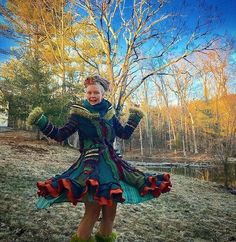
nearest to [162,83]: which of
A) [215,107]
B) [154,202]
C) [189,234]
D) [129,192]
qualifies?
[215,107]

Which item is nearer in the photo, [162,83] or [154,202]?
[154,202]

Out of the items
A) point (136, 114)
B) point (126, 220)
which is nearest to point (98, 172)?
point (136, 114)

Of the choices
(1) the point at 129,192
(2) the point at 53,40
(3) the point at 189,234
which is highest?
(2) the point at 53,40

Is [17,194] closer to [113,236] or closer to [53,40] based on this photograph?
[113,236]

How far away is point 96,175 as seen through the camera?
85.1 inches

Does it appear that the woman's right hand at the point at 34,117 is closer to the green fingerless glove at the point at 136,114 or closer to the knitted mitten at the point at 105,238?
the green fingerless glove at the point at 136,114

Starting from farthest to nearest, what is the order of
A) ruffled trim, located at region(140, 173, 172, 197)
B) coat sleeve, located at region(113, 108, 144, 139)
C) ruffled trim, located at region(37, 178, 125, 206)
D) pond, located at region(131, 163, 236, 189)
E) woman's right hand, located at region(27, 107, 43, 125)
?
pond, located at region(131, 163, 236, 189)
coat sleeve, located at region(113, 108, 144, 139)
woman's right hand, located at region(27, 107, 43, 125)
ruffled trim, located at region(140, 173, 172, 197)
ruffled trim, located at region(37, 178, 125, 206)

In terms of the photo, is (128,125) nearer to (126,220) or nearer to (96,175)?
(96,175)

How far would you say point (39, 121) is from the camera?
239 centimetres

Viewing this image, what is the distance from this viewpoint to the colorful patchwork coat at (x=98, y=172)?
206cm

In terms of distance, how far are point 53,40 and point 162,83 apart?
52.1 ft

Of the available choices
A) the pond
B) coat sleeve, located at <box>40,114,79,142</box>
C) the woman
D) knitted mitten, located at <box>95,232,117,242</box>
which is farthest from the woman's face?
the pond

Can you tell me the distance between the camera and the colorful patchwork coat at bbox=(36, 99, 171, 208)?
2.06 metres

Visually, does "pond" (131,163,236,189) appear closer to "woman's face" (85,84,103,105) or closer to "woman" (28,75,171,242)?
"woman" (28,75,171,242)
